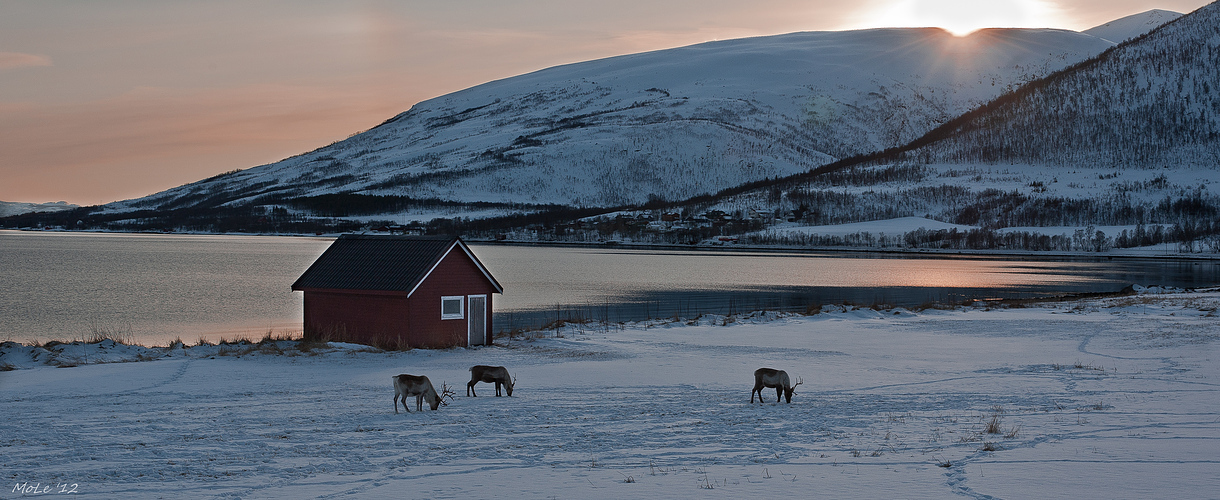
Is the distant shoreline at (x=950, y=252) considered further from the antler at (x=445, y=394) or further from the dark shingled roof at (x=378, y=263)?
the antler at (x=445, y=394)

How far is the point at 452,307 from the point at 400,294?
6.74 feet

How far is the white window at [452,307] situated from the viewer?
28.4 meters

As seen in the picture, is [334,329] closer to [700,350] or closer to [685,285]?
[700,350]

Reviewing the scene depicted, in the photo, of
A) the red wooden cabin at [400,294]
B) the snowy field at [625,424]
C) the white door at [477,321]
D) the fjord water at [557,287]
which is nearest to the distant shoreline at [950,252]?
the fjord water at [557,287]

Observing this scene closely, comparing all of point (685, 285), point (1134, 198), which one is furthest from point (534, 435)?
point (1134, 198)

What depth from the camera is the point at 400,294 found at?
27.2m

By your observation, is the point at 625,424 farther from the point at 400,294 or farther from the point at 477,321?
the point at 477,321

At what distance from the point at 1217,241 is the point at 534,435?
476 feet

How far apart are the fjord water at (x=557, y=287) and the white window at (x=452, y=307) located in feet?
40.6

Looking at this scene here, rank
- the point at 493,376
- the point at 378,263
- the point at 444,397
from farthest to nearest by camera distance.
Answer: the point at 378,263
the point at 493,376
the point at 444,397

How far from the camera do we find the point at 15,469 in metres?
11.0

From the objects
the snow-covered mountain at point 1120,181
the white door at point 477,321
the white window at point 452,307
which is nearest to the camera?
the white window at point 452,307

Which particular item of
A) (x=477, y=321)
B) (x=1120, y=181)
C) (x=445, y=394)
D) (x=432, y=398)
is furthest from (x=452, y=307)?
(x=1120, y=181)

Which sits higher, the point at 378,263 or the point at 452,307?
the point at 378,263
